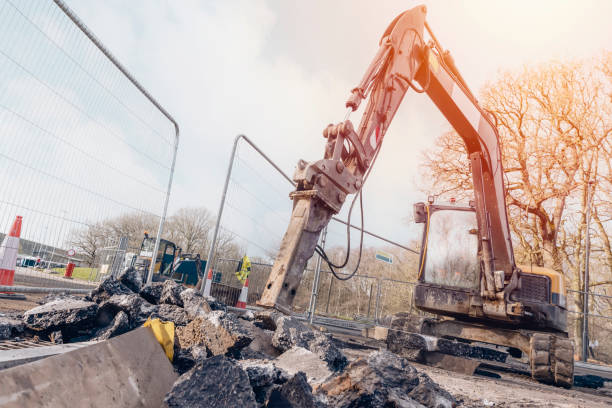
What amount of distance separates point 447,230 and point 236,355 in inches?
194

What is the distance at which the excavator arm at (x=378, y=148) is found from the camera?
9.98 ft

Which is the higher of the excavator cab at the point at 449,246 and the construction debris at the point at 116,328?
the excavator cab at the point at 449,246

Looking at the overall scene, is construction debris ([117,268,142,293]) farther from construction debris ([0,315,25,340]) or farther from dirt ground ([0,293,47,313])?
dirt ground ([0,293,47,313])

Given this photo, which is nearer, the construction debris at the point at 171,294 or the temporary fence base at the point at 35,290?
the construction debris at the point at 171,294

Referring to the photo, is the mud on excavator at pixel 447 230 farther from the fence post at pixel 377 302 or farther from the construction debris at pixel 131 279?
the fence post at pixel 377 302

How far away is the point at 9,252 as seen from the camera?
190 inches

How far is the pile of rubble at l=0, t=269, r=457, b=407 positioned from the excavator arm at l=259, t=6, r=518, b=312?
425 mm

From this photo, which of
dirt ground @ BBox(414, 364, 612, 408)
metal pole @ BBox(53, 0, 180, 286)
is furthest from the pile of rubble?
metal pole @ BBox(53, 0, 180, 286)

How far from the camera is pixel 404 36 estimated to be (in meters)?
4.59

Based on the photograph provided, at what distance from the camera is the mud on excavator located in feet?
10.5

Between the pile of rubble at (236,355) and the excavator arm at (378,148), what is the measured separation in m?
0.42

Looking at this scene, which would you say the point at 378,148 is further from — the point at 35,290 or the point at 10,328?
the point at 35,290

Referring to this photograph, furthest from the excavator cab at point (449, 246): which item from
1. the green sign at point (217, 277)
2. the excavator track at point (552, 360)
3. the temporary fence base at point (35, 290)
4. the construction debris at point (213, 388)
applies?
the construction debris at point (213, 388)

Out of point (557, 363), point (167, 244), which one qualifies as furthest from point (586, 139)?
point (167, 244)
